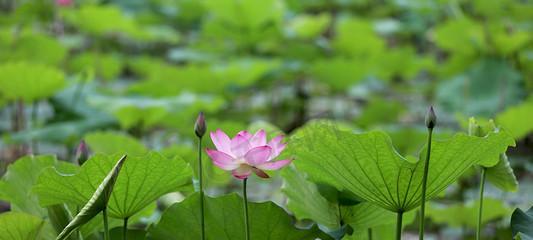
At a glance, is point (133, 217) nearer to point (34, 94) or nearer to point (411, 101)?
point (34, 94)

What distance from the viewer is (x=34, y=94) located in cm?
177

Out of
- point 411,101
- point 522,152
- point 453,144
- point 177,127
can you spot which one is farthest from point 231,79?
point 453,144

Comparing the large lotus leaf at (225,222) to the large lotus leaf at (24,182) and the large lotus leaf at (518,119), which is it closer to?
the large lotus leaf at (24,182)

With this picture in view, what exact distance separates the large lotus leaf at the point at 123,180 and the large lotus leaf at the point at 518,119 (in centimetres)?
102

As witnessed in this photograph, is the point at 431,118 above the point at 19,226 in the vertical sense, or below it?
above

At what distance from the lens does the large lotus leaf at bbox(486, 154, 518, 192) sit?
750mm

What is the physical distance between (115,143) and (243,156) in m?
0.69

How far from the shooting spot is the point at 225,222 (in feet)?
2.39

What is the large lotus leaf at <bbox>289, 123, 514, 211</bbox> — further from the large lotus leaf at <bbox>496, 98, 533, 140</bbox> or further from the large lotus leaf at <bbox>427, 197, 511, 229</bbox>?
the large lotus leaf at <bbox>496, 98, 533, 140</bbox>

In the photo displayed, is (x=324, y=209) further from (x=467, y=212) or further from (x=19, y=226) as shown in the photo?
(x=467, y=212)

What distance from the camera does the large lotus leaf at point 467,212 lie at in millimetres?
1164

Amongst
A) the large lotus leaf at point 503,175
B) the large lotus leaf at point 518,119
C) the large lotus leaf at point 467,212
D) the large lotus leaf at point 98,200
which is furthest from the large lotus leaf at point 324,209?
the large lotus leaf at point 518,119

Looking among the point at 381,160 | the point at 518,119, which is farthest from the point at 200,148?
the point at 518,119

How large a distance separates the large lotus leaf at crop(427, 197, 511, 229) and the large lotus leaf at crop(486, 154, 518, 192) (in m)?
0.37
